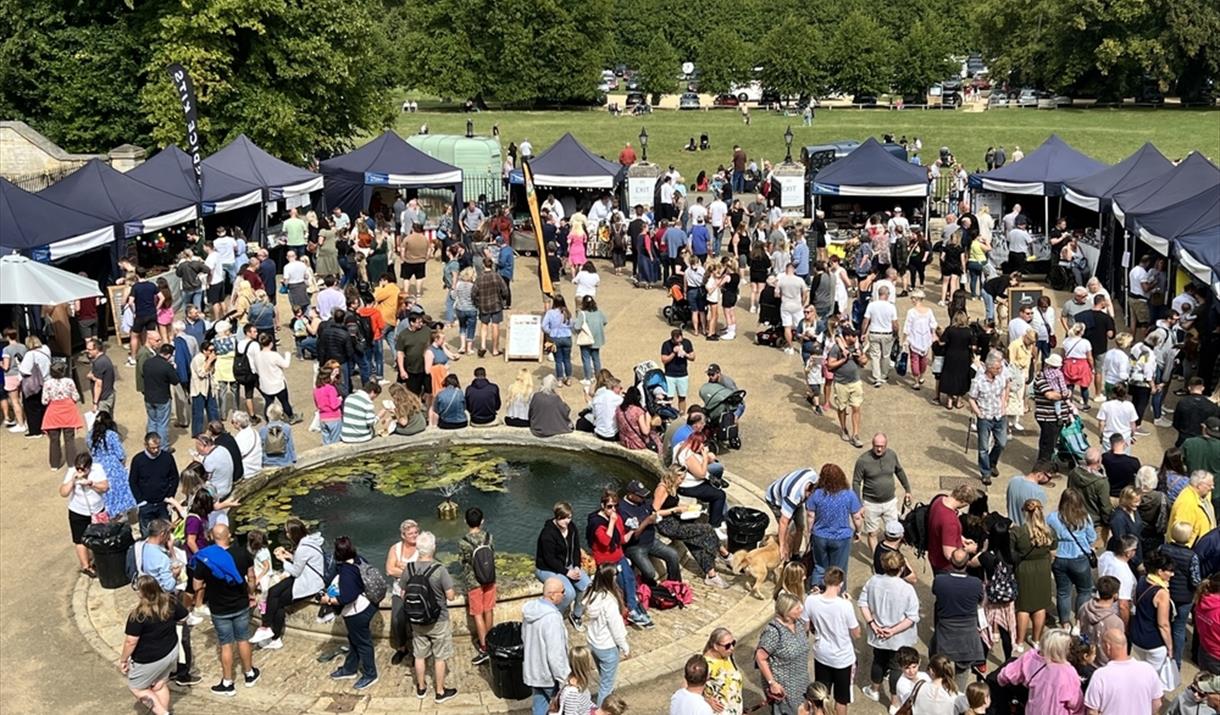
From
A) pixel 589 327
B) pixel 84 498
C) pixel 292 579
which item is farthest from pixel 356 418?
pixel 292 579

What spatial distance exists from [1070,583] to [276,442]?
7.43m

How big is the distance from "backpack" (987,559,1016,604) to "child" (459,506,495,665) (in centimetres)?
364

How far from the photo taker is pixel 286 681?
903 cm

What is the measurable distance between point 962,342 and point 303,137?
73.6ft

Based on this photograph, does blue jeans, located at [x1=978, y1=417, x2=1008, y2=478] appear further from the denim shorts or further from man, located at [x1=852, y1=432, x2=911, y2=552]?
the denim shorts

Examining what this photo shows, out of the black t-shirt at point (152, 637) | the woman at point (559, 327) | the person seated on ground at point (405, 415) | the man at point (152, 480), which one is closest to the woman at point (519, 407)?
the person seated on ground at point (405, 415)

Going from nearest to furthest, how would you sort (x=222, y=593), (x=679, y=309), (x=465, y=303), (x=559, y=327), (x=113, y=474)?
1. (x=222, y=593)
2. (x=113, y=474)
3. (x=559, y=327)
4. (x=465, y=303)
5. (x=679, y=309)

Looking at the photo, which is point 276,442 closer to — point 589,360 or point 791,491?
point 791,491

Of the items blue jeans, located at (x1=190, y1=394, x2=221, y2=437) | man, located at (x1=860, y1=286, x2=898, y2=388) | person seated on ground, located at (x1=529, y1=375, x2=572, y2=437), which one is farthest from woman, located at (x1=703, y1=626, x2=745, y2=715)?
man, located at (x1=860, y1=286, x2=898, y2=388)

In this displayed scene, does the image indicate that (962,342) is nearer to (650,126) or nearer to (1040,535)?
(1040,535)

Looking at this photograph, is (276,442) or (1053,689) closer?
(1053,689)

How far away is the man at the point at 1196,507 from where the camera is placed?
30.8 ft

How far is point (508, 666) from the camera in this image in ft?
28.2

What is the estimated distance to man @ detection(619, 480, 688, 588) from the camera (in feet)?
31.7
